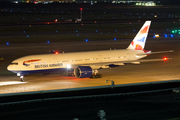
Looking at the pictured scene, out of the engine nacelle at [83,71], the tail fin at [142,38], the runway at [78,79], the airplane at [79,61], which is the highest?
the tail fin at [142,38]

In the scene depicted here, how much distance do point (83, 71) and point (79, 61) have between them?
335cm

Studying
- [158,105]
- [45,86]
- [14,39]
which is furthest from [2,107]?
[14,39]

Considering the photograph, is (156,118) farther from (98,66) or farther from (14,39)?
(14,39)

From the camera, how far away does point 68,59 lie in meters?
43.9

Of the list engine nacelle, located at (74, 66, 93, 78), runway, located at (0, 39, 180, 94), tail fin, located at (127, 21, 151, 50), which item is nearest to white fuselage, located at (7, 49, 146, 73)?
tail fin, located at (127, 21, 151, 50)

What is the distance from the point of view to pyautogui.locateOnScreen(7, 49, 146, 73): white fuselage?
41219 millimetres

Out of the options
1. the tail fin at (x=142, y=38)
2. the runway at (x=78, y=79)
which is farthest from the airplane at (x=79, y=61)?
the runway at (x=78, y=79)

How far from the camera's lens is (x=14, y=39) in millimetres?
90000

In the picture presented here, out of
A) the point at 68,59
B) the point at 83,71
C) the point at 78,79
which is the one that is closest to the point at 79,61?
the point at 68,59

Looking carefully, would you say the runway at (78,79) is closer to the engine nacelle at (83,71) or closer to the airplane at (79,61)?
the engine nacelle at (83,71)

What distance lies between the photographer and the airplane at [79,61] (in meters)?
41.3

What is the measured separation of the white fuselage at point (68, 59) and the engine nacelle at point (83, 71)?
1798 millimetres

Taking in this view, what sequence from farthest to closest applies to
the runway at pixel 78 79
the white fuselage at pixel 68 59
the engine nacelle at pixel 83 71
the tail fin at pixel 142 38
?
the tail fin at pixel 142 38 → the engine nacelle at pixel 83 71 → the white fuselage at pixel 68 59 → the runway at pixel 78 79

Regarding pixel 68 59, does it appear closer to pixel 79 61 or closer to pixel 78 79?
pixel 79 61
